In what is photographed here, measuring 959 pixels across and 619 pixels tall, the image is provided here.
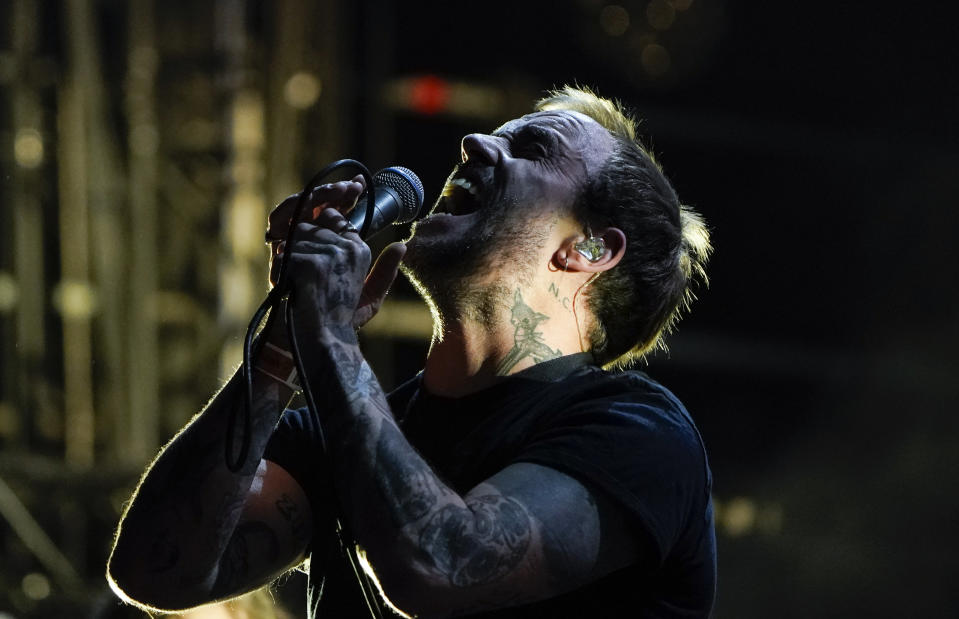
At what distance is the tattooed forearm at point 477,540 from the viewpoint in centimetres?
135

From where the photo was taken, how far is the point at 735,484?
6.36 m

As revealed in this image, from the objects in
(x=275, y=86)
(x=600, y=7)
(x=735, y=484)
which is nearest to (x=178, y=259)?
(x=275, y=86)

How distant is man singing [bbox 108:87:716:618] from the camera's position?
4.53 feet

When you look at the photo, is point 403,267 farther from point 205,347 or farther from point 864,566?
point 864,566

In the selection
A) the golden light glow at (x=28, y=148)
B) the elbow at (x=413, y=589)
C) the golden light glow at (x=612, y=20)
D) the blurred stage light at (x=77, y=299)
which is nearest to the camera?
the elbow at (x=413, y=589)

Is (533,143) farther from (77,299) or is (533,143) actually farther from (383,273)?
(77,299)

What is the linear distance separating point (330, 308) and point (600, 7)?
17.0 ft

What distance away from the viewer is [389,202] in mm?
1630

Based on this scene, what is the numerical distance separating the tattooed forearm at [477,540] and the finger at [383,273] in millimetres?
369

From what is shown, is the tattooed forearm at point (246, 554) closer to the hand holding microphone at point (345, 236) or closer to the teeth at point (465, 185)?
the hand holding microphone at point (345, 236)

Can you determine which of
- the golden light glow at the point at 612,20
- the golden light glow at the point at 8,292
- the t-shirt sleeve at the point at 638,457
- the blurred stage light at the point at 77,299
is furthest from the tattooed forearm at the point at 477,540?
the golden light glow at the point at 612,20

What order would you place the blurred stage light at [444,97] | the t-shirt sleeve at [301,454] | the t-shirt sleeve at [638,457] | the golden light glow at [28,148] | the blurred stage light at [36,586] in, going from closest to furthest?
the t-shirt sleeve at [638,457], the t-shirt sleeve at [301,454], the blurred stage light at [36,586], the golden light glow at [28,148], the blurred stage light at [444,97]

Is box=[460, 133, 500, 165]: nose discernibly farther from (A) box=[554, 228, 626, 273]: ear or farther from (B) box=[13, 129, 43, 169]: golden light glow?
(B) box=[13, 129, 43, 169]: golden light glow

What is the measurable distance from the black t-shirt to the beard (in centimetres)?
14
